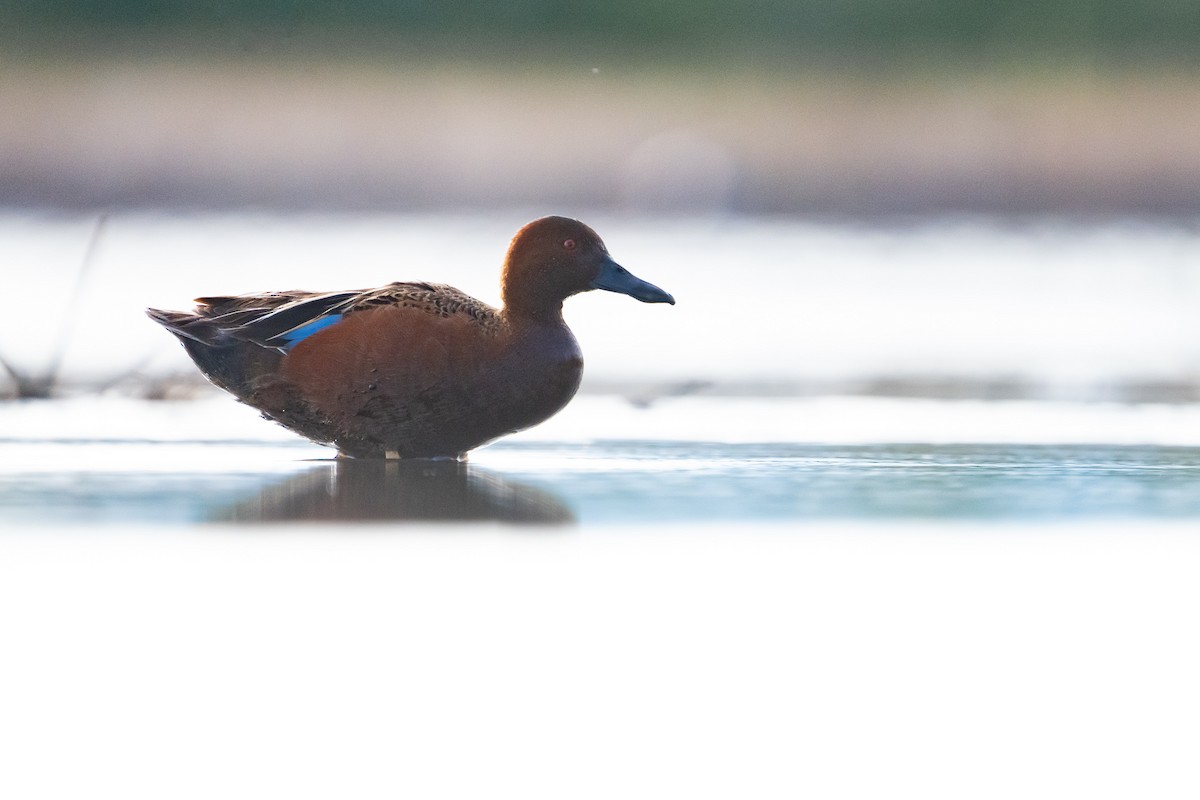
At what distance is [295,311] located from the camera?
16.9 feet

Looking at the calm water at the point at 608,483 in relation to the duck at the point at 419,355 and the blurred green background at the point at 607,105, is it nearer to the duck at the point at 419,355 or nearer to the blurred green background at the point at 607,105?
the duck at the point at 419,355

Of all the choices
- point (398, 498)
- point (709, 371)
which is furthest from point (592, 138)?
point (398, 498)

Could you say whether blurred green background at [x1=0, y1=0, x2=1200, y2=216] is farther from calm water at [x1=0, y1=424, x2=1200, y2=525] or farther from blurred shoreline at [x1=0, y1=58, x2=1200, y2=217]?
calm water at [x1=0, y1=424, x2=1200, y2=525]

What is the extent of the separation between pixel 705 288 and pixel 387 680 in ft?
21.3

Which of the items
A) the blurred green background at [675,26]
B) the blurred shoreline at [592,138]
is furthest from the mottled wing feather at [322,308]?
the blurred green background at [675,26]

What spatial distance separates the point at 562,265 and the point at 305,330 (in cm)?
76

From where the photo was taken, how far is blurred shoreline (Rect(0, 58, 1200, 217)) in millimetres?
12938

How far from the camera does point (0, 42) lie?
582 inches

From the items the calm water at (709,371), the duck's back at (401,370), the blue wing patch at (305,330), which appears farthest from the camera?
the blue wing patch at (305,330)

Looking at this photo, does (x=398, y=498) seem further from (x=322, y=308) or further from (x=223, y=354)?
(x=223, y=354)

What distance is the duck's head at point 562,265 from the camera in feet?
17.0

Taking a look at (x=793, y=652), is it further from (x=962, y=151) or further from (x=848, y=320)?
(x=962, y=151)

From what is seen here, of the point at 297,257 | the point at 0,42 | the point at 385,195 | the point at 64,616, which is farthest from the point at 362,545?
Result: the point at 0,42

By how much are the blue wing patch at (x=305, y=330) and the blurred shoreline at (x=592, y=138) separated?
7273 millimetres
